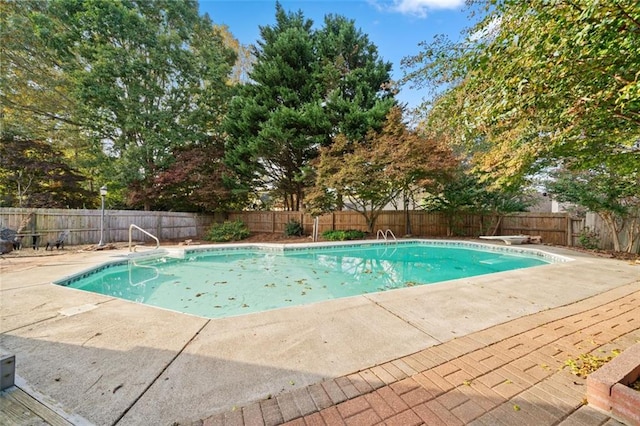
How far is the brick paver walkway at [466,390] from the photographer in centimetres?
152

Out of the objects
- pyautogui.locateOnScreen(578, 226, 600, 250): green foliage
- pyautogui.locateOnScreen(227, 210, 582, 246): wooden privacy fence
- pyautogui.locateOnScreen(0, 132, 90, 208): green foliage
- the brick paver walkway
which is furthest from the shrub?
the brick paver walkway

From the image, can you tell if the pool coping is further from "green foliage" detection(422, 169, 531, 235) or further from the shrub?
the shrub

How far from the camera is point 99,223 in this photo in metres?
10.7

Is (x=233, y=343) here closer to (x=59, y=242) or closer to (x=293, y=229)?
(x=59, y=242)

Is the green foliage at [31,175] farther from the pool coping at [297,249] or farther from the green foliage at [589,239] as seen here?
the green foliage at [589,239]

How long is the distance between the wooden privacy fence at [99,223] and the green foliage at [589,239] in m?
16.6

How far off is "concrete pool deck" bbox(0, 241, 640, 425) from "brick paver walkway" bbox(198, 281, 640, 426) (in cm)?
2

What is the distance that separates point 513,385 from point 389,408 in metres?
0.92

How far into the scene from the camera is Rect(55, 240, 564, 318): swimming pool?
4.84m

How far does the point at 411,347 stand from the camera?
235cm

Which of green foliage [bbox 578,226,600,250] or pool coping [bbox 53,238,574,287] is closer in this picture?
pool coping [bbox 53,238,574,287]

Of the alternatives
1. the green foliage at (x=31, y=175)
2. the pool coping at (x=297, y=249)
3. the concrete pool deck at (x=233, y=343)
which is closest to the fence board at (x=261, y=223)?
the green foliage at (x=31, y=175)

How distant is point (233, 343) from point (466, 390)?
1.86 m

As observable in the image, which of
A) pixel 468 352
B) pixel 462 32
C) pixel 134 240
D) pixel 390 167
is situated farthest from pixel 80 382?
pixel 134 240
